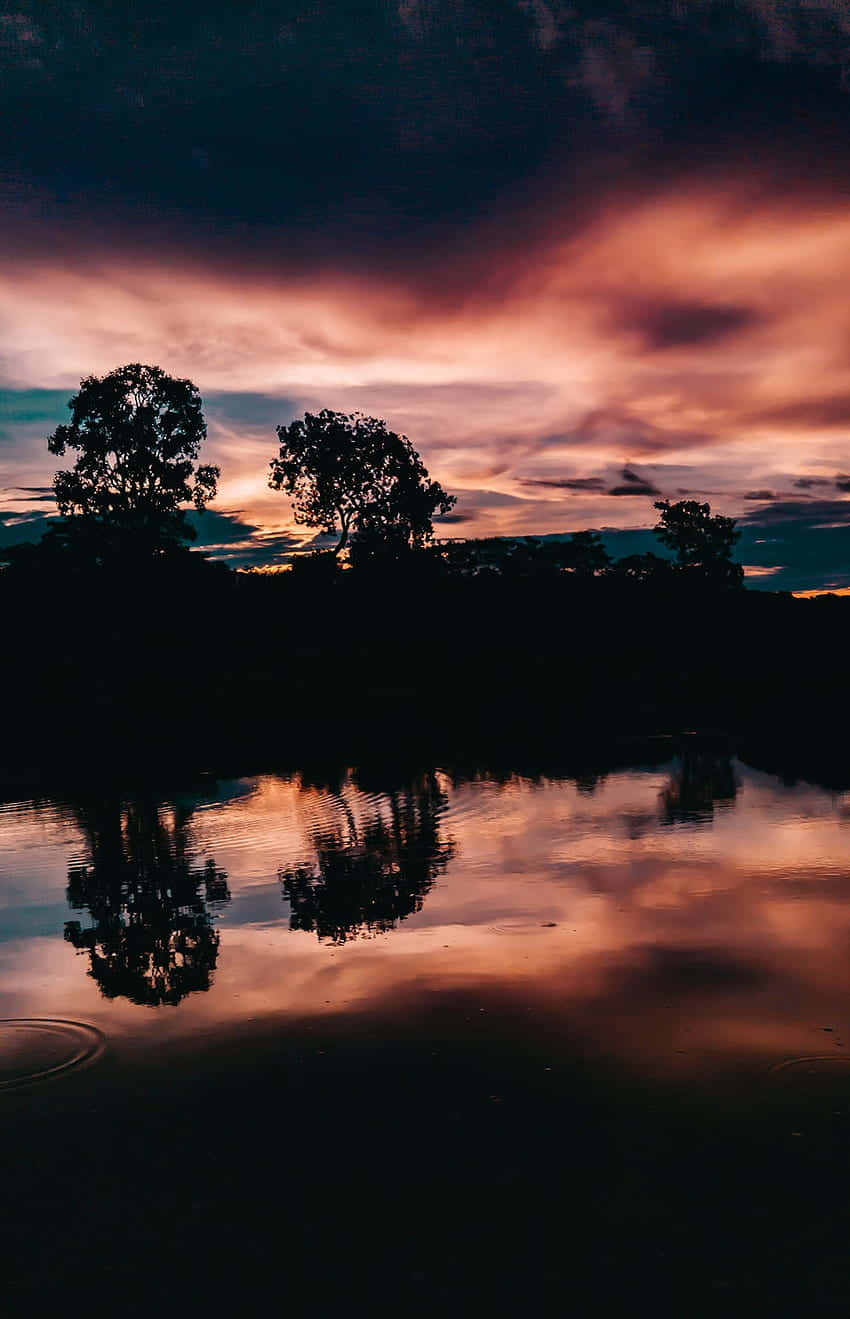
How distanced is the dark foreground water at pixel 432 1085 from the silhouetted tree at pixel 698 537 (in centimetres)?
8446

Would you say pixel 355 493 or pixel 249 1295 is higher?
pixel 355 493

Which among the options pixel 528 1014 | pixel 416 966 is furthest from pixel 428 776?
pixel 528 1014

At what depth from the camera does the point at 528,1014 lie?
760 cm

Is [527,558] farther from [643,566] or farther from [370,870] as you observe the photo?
[370,870]

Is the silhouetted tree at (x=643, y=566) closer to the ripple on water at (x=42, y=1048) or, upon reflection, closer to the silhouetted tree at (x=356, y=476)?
the silhouetted tree at (x=356, y=476)

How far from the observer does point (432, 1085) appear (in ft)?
21.3

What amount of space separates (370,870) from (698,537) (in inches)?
3411

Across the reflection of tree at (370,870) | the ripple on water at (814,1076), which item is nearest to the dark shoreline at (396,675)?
the reflection of tree at (370,870)

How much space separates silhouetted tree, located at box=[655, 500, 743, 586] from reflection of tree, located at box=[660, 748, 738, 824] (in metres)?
73.6

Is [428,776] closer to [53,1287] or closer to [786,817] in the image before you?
[786,817]

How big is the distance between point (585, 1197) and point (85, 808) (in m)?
15.5

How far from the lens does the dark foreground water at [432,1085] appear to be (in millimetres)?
4648

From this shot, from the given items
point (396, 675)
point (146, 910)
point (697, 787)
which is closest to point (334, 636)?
point (396, 675)

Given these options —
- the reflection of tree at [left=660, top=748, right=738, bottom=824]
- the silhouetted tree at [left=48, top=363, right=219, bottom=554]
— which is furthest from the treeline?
the reflection of tree at [left=660, top=748, right=738, bottom=824]
